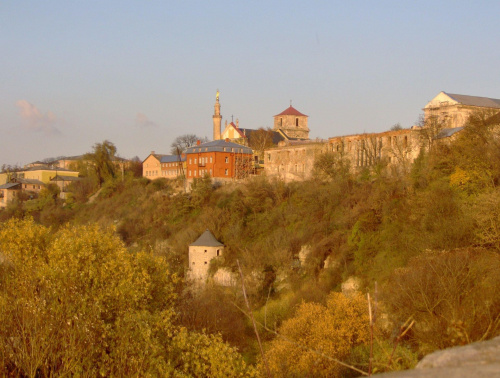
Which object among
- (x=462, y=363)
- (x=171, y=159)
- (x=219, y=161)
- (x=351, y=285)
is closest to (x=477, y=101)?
(x=219, y=161)

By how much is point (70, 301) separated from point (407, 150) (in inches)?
1127

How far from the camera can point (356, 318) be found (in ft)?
71.6

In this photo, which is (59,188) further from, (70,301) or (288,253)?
(70,301)

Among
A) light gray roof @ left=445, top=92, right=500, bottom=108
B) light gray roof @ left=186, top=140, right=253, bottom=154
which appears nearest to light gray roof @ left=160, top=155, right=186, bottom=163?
light gray roof @ left=186, top=140, right=253, bottom=154

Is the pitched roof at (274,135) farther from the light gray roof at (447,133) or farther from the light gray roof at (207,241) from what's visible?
the light gray roof at (447,133)

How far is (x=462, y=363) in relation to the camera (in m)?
3.22

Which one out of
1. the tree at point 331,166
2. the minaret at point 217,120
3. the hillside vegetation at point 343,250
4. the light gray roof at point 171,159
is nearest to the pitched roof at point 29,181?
the light gray roof at point 171,159

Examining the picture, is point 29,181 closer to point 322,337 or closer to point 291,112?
point 291,112

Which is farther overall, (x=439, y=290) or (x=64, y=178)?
(x=64, y=178)

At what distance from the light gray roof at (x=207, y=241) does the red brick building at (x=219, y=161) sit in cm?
1339

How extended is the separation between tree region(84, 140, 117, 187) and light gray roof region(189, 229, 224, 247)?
30.0 metres

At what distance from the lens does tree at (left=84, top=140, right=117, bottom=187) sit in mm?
66762

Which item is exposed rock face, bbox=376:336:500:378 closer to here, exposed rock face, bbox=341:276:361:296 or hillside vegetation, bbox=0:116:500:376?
hillside vegetation, bbox=0:116:500:376

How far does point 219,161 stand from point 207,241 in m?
15.6
